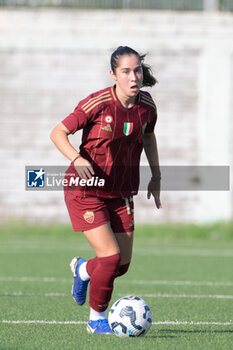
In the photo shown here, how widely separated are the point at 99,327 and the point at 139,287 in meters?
3.44

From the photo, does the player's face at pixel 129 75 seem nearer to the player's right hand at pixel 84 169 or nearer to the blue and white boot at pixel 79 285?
the player's right hand at pixel 84 169

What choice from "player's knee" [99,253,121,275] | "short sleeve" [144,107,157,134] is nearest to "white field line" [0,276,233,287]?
"short sleeve" [144,107,157,134]

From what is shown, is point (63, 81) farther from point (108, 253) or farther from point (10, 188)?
point (108, 253)

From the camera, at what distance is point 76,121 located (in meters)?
6.41

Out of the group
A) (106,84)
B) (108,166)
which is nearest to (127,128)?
(108,166)

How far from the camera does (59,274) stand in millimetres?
11367

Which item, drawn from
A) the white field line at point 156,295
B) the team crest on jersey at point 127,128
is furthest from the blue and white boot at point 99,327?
the white field line at point 156,295

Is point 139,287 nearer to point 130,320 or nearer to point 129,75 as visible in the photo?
point 130,320

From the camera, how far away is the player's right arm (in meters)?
6.03

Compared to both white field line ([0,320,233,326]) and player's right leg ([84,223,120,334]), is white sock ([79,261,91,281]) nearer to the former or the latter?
white field line ([0,320,233,326])

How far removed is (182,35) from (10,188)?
206 inches

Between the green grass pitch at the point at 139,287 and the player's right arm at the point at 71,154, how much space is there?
3.94 ft

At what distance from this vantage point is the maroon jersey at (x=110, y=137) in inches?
254

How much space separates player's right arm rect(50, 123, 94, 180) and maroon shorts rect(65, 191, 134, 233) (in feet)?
1.09
